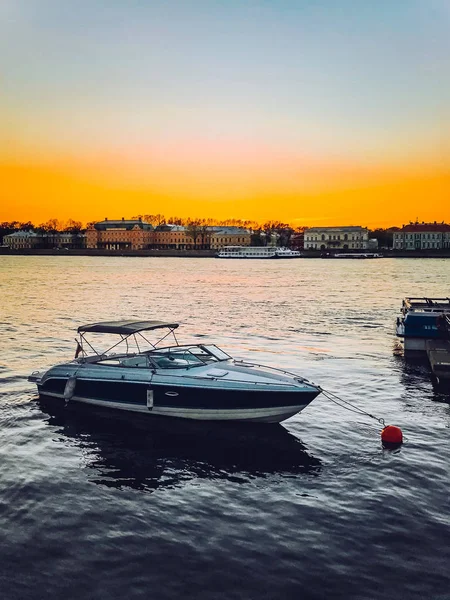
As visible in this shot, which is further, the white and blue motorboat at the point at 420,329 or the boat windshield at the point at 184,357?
the white and blue motorboat at the point at 420,329

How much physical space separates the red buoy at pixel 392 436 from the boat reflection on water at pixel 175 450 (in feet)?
6.98

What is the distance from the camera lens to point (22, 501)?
12.5 meters

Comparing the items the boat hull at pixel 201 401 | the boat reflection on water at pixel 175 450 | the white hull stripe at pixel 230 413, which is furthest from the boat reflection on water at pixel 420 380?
the boat reflection on water at pixel 175 450

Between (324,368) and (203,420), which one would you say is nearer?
(203,420)

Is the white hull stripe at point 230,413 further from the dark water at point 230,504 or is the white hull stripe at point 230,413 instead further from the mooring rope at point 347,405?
the mooring rope at point 347,405

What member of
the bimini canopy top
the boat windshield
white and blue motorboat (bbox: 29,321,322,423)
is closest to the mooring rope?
white and blue motorboat (bbox: 29,321,322,423)

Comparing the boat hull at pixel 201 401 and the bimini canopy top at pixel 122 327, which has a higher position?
the bimini canopy top at pixel 122 327

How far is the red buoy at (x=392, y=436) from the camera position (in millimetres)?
15805

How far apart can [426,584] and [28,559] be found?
248 inches

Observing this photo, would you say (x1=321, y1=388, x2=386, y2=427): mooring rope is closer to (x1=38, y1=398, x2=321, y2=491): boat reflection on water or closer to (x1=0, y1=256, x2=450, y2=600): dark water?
(x1=0, y1=256, x2=450, y2=600): dark water

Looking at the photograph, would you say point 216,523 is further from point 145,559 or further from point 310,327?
point 310,327

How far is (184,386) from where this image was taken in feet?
54.7

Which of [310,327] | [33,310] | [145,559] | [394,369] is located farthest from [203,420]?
[33,310]

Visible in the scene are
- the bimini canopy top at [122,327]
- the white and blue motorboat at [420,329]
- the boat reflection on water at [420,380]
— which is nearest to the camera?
the bimini canopy top at [122,327]
